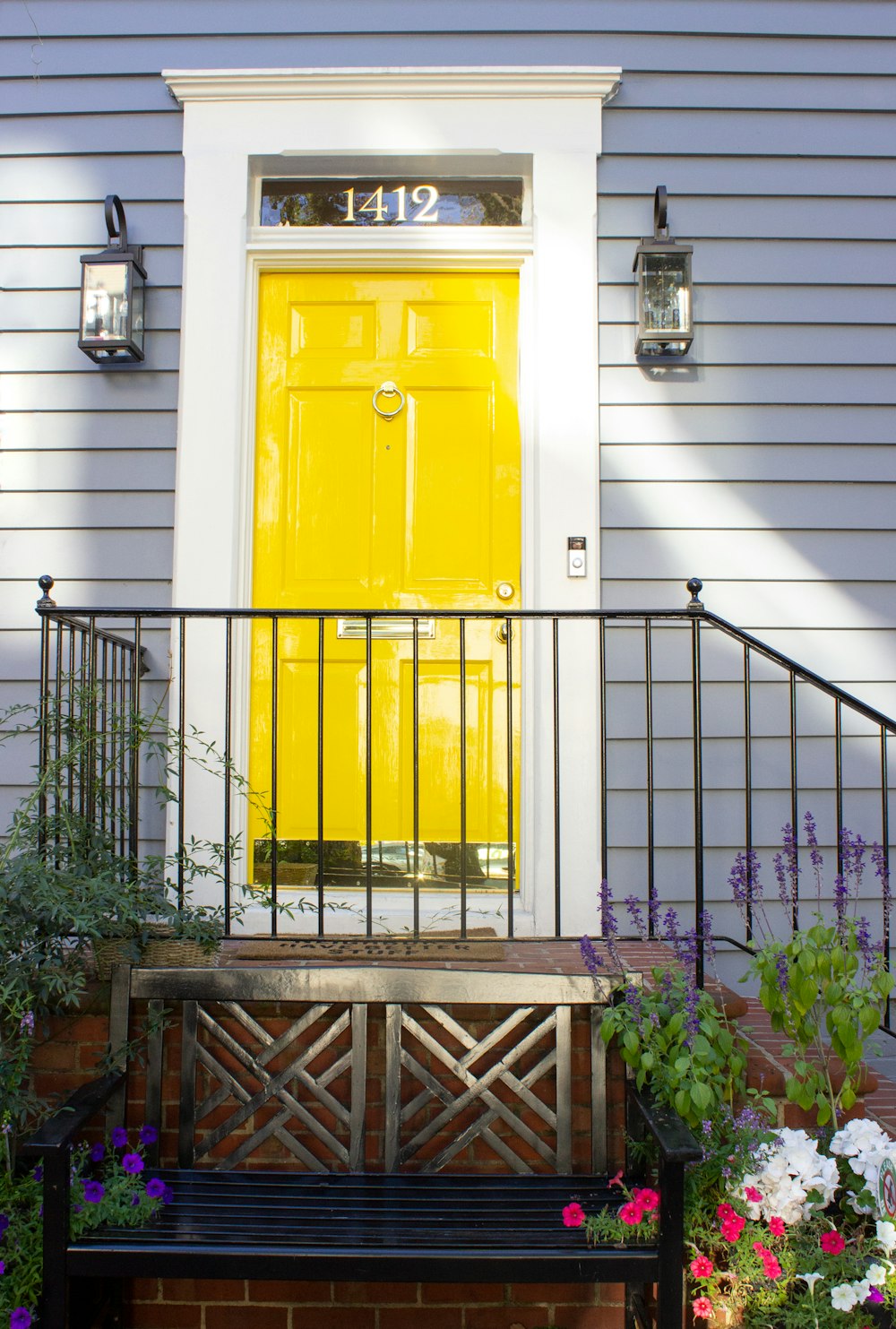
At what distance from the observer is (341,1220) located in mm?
1886

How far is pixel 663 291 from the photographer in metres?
3.05

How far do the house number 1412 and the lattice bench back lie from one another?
2453 millimetres

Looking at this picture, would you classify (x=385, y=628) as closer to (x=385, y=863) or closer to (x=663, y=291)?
(x=385, y=863)

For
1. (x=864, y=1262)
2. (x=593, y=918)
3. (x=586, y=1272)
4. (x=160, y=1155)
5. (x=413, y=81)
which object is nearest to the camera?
(x=586, y=1272)

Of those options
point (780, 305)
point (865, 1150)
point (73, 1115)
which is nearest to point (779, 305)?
point (780, 305)

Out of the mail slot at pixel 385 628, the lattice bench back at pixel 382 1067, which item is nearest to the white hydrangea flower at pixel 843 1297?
the lattice bench back at pixel 382 1067

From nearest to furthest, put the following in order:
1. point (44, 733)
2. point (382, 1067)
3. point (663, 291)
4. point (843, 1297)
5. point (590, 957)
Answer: point (843, 1297) → point (590, 957) → point (382, 1067) → point (44, 733) → point (663, 291)

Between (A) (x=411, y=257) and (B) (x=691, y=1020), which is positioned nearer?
(B) (x=691, y=1020)

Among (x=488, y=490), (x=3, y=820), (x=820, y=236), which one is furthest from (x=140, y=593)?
(x=820, y=236)

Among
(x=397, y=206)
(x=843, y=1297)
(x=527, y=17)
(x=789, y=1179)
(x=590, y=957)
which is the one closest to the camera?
(x=843, y=1297)

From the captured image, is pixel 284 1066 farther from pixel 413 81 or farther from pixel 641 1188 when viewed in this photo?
pixel 413 81

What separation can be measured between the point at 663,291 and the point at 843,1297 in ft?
8.75

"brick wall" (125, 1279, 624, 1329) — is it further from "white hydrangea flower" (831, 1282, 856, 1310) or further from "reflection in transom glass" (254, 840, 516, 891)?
"reflection in transom glass" (254, 840, 516, 891)

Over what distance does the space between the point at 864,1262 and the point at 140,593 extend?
257 cm
